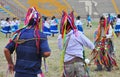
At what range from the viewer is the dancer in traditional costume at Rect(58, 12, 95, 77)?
6164 mm

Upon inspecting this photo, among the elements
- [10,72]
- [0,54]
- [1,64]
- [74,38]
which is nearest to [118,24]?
[0,54]

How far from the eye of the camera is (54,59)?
1209 centimetres

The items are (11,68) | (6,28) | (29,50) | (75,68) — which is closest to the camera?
(29,50)

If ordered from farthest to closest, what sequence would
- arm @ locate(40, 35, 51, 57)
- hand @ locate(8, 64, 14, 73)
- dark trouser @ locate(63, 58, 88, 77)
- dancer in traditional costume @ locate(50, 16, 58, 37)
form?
dancer in traditional costume @ locate(50, 16, 58, 37) → dark trouser @ locate(63, 58, 88, 77) → hand @ locate(8, 64, 14, 73) → arm @ locate(40, 35, 51, 57)

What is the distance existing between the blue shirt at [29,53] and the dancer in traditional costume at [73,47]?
1.36 m

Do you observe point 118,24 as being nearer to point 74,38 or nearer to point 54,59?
point 54,59

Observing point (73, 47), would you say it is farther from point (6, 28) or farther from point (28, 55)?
point (6, 28)

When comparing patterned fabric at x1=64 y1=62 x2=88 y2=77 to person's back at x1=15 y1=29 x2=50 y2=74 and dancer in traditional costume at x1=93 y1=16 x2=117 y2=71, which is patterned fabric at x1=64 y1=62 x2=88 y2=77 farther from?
dancer in traditional costume at x1=93 y1=16 x2=117 y2=71

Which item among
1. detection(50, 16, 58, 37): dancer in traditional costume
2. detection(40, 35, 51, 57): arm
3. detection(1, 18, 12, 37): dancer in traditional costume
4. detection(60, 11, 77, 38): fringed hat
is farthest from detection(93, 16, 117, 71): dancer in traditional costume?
detection(1, 18, 12, 37): dancer in traditional costume

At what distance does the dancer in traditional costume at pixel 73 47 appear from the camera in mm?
6164

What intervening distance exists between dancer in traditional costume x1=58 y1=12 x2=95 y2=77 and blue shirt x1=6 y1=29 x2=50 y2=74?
1364 millimetres

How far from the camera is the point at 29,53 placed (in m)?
4.85

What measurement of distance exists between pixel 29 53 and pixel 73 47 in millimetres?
1481

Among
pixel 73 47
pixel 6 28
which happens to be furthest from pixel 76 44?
pixel 6 28
